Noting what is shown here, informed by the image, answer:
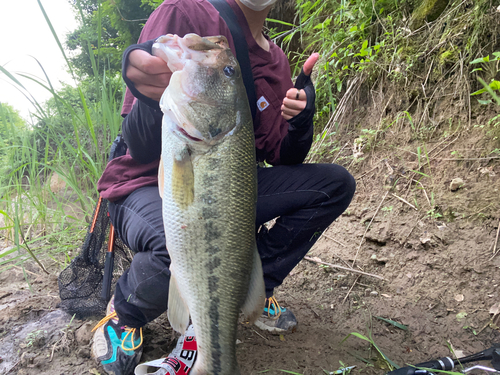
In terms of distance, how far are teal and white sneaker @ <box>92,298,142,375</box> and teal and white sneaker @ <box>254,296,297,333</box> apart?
77 cm

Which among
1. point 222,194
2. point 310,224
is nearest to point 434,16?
point 310,224

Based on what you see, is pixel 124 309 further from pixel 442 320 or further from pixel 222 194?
pixel 442 320

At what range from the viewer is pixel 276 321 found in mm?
2018

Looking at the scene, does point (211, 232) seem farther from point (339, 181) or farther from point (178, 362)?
point (339, 181)

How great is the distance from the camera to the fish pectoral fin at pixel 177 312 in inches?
54.8

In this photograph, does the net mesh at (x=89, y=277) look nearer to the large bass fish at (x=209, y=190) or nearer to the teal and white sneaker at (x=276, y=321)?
the large bass fish at (x=209, y=190)

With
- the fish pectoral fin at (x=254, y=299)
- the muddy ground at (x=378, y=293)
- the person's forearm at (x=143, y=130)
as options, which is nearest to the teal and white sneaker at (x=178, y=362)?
the muddy ground at (x=378, y=293)

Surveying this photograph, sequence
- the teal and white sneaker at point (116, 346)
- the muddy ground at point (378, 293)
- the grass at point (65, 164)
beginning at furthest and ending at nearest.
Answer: the grass at point (65, 164) < the muddy ground at point (378, 293) < the teal and white sneaker at point (116, 346)

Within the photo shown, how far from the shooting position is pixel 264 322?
202cm

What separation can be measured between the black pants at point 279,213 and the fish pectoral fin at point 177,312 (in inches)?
10.7

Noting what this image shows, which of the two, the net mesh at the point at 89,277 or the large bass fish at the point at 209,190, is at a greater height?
the large bass fish at the point at 209,190

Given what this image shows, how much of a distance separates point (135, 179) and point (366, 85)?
283cm

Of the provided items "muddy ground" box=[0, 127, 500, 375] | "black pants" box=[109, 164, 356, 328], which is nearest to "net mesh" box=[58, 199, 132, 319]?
"muddy ground" box=[0, 127, 500, 375]

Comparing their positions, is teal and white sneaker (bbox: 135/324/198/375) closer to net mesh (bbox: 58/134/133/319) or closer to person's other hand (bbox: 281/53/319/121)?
net mesh (bbox: 58/134/133/319)
